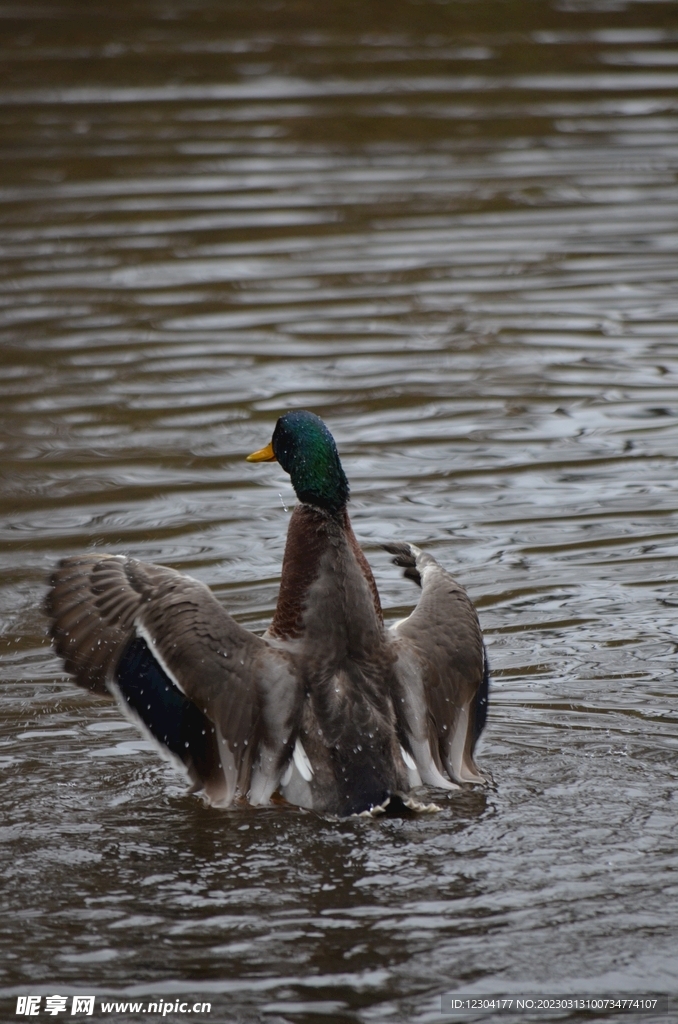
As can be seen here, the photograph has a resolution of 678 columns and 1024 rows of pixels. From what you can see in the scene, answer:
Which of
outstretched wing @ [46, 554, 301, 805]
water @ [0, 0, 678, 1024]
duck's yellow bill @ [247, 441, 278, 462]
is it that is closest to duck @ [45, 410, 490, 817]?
outstretched wing @ [46, 554, 301, 805]

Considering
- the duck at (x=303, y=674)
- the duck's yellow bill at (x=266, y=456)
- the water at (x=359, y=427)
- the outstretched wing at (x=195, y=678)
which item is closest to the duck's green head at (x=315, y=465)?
the duck at (x=303, y=674)

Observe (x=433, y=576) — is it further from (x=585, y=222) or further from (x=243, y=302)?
(x=585, y=222)

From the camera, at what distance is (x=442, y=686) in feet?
16.1

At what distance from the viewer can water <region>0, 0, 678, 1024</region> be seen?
400 cm

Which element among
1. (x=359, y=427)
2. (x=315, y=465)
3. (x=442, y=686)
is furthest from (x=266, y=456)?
(x=359, y=427)

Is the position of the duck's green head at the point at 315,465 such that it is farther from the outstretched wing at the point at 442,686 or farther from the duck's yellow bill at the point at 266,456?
the outstretched wing at the point at 442,686

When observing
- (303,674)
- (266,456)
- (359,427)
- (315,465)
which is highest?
(315,465)

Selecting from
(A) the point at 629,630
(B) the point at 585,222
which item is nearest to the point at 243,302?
(B) the point at 585,222

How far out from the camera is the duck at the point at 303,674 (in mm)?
4688

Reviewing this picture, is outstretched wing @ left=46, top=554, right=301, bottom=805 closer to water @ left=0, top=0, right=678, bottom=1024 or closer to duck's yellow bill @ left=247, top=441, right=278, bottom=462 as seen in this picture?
water @ left=0, top=0, right=678, bottom=1024

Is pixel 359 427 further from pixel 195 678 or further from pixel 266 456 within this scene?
pixel 195 678

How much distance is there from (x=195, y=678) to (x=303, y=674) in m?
0.32

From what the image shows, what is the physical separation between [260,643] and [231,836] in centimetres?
58

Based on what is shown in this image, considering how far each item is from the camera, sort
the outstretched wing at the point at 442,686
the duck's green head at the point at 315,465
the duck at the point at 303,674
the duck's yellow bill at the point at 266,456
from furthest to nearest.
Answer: the duck's yellow bill at the point at 266,456, the duck's green head at the point at 315,465, the outstretched wing at the point at 442,686, the duck at the point at 303,674
